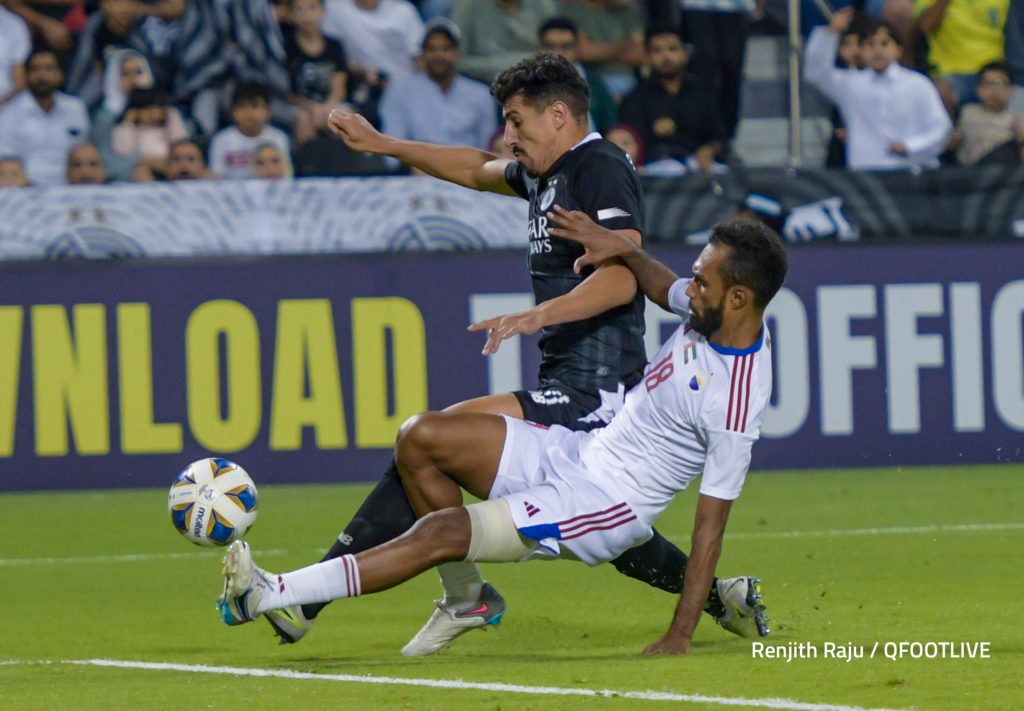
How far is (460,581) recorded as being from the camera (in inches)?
231

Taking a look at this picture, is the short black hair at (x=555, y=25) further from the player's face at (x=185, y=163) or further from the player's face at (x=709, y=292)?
the player's face at (x=709, y=292)

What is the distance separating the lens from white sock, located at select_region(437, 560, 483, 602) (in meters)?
5.88

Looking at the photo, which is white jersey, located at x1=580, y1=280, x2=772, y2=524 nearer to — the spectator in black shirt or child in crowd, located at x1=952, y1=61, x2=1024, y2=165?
the spectator in black shirt

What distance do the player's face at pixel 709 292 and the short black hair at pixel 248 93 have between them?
7.20 m

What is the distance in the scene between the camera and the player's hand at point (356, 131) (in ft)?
21.4

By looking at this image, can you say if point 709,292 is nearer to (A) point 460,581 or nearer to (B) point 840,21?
(A) point 460,581

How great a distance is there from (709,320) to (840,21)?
7.70 metres

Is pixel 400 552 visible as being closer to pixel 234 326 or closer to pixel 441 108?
pixel 234 326

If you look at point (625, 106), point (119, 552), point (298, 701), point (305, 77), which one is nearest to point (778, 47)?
A: point (625, 106)

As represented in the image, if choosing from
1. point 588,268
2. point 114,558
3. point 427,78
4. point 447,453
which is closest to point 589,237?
point 588,268

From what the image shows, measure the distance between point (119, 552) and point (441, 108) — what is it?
187 inches

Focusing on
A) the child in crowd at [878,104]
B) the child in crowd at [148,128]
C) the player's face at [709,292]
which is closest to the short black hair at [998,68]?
the child in crowd at [878,104]

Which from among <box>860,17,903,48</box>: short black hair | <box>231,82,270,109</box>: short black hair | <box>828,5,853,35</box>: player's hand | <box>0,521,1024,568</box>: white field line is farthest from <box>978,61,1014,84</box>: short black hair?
<box>231,82,270,109</box>: short black hair

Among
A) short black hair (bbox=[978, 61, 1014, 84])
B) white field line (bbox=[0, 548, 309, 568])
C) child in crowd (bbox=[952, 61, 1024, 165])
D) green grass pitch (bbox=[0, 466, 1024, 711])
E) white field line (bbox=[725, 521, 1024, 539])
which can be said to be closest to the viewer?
green grass pitch (bbox=[0, 466, 1024, 711])
